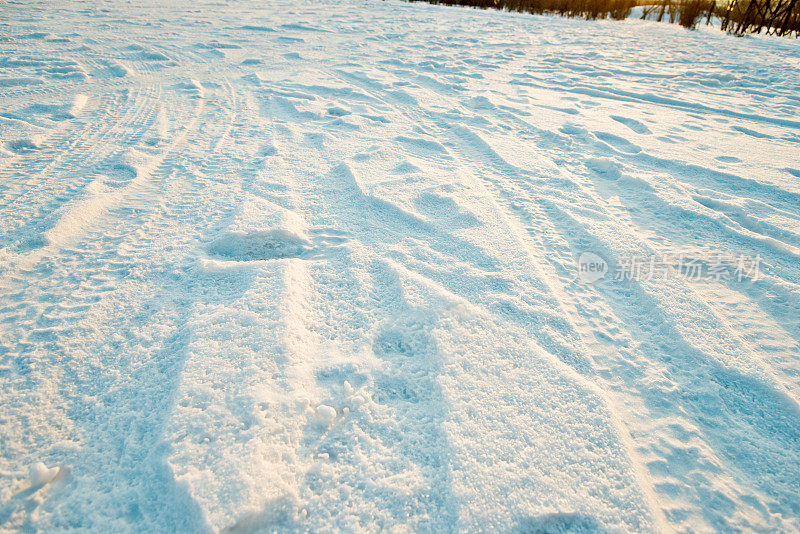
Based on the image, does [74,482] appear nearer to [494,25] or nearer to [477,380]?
[477,380]

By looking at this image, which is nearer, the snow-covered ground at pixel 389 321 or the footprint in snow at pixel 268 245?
the snow-covered ground at pixel 389 321

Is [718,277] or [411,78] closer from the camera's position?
[718,277]

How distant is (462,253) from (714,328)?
2.85 feet

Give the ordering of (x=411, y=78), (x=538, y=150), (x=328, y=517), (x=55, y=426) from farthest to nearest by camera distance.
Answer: (x=411, y=78)
(x=538, y=150)
(x=55, y=426)
(x=328, y=517)

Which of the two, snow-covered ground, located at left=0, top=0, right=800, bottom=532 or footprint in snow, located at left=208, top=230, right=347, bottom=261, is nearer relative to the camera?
snow-covered ground, located at left=0, top=0, right=800, bottom=532

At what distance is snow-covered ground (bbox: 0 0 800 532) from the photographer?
32.0 inches

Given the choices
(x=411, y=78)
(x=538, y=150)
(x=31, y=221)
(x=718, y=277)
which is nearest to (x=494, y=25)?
(x=411, y=78)

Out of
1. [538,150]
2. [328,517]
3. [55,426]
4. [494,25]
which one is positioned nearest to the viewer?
[328,517]

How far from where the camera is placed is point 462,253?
1491 mm

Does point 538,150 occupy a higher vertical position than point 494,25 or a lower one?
lower

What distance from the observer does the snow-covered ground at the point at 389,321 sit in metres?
0.81

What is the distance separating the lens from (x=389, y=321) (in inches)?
46.6

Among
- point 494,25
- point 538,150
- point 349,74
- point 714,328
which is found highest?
point 494,25

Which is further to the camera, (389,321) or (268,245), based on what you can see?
(268,245)
